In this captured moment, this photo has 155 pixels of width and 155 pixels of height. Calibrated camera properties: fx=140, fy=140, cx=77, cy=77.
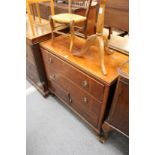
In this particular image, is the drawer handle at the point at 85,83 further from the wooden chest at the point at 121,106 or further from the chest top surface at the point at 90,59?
the wooden chest at the point at 121,106

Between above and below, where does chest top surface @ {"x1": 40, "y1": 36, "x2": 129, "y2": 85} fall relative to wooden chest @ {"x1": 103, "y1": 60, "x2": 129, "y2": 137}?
above

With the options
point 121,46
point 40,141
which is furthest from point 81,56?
point 40,141

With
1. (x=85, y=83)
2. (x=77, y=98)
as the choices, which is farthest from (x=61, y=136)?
(x=85, y=83)

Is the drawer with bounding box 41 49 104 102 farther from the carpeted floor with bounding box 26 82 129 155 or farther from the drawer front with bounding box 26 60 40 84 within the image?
the carpeted floor with bounding box 26 82 129 155

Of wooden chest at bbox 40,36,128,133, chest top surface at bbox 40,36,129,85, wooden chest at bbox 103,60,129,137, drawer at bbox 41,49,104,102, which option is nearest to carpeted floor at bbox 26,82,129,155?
wooden chest at bbox 40,36,128,133

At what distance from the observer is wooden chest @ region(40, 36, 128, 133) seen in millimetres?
1066

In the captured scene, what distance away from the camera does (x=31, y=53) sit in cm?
160

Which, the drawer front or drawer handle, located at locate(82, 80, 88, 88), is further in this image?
the drawer front

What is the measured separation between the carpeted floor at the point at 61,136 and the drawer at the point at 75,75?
1.82 ft

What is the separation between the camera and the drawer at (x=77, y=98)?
125cm
